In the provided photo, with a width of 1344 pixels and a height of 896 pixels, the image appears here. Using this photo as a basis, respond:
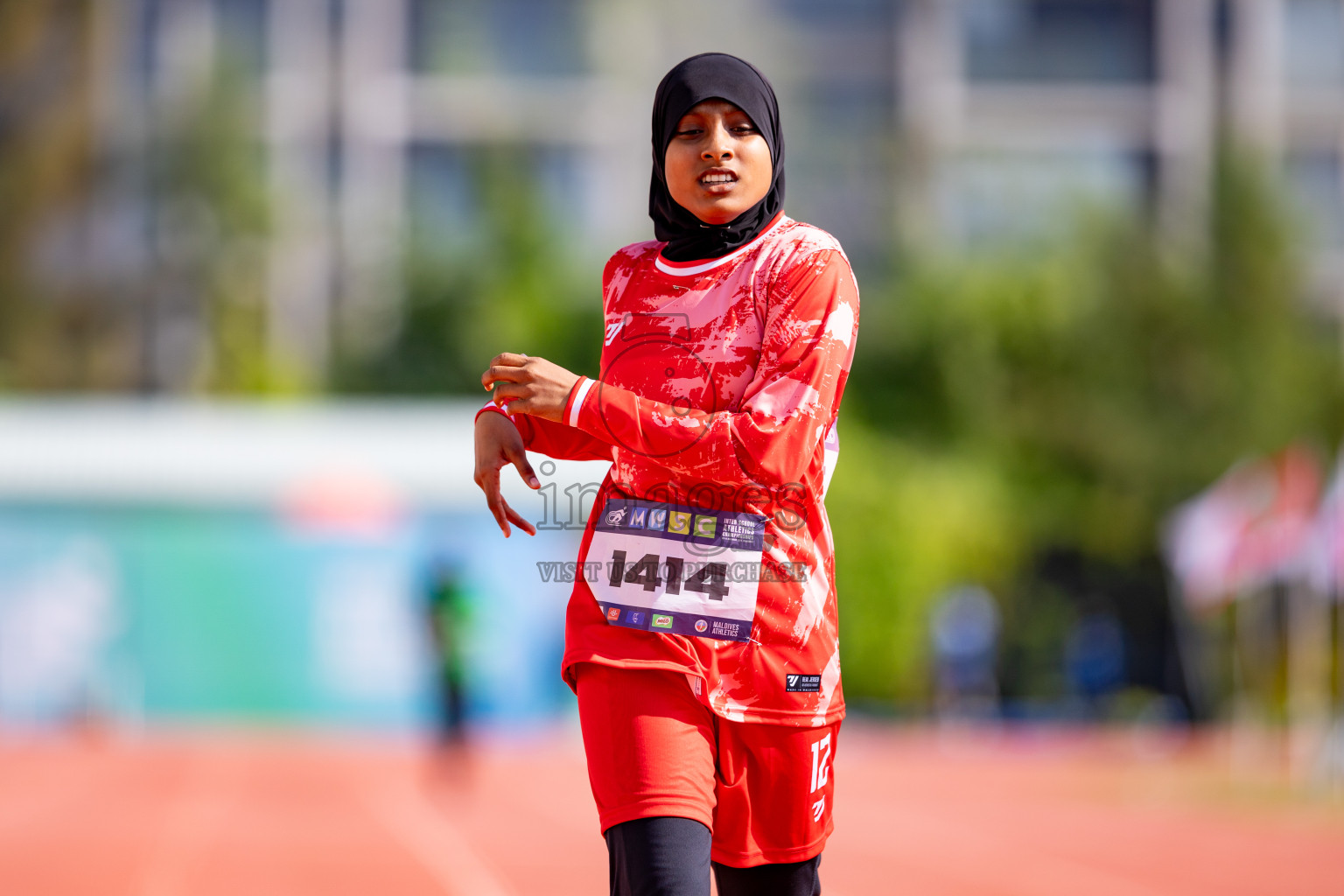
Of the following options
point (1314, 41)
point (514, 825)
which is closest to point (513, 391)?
point (514, 825)

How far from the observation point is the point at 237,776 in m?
16.0

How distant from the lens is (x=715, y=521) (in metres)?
3.21

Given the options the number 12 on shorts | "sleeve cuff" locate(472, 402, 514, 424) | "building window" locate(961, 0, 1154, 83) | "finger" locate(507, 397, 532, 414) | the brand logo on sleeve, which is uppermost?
"building window" locate(961, 0, 1154, 83)

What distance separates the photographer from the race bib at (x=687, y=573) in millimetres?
3182

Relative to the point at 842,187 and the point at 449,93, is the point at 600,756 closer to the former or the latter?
the point at 842,187

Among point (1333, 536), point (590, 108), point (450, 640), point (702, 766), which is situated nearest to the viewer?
point (702, 766)

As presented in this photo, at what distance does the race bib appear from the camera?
3.18 m

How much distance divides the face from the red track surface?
5.72m

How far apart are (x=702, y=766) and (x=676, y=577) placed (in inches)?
13.1

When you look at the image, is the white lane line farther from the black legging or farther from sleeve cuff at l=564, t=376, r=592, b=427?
sleeve cuff at l=564, t=376, r=592, b=427

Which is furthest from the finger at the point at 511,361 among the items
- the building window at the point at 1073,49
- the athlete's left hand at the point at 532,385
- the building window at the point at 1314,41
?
the building window at the point at 1314,41

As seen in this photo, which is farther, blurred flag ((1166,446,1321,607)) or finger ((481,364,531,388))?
blurred flag ((1166,446,1321,607))

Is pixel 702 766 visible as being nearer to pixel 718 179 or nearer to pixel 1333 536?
pixel 718 179

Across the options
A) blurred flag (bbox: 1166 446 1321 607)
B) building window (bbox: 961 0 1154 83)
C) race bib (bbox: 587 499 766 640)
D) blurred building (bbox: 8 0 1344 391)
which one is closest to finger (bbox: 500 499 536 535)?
race bib (bbox: 587 499 766 640)
